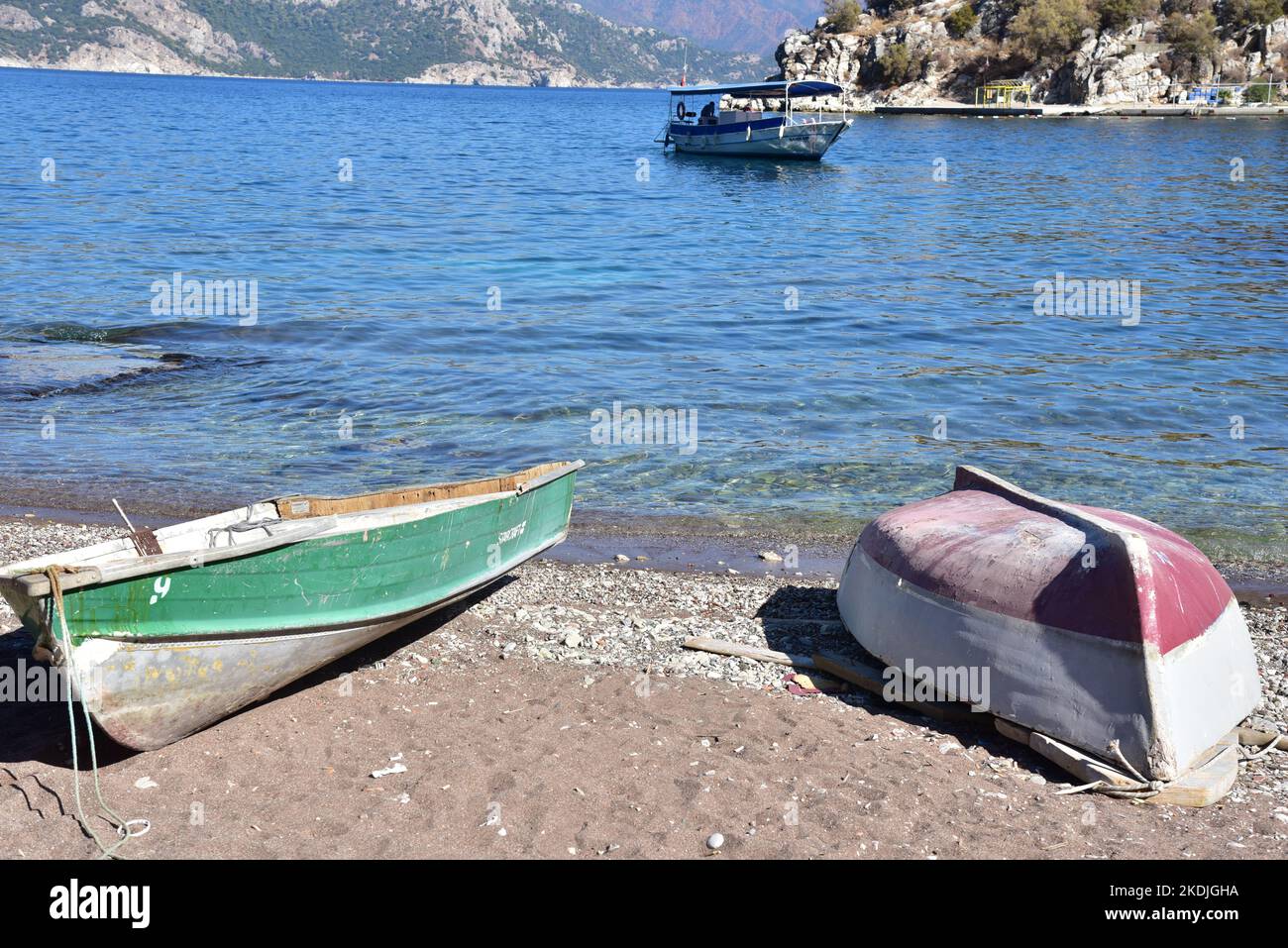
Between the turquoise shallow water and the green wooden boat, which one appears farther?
the turquoise shallow water

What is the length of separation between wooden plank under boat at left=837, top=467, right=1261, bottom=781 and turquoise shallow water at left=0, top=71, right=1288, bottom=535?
15.8 ft

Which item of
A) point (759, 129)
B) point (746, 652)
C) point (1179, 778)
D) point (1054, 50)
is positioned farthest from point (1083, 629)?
point (1054, 50)

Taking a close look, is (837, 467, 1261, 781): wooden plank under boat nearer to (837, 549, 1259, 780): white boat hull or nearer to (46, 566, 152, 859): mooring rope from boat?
(837, 549, 1259, 780): white boat hull

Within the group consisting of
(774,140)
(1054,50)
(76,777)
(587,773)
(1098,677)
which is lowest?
(587,773)

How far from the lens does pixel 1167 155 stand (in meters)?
61.0

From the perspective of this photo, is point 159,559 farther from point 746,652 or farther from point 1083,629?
point 1083,629

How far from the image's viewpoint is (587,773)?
6965 millimetres

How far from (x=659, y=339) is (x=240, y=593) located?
15423 mm

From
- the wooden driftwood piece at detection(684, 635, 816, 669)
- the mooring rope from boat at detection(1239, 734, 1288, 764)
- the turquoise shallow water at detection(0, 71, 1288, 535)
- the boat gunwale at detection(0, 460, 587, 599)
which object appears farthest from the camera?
the turquoise shallow water at detection(0, 71, 1288, 535)

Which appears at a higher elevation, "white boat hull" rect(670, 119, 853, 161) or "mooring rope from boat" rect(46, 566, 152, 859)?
"white boat hull" rect(670, 119, 853, 161)

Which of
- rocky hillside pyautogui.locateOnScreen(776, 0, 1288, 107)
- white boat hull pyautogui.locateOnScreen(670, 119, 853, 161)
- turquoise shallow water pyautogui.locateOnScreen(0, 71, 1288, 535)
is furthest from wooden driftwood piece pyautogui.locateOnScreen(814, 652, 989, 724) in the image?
rocky hillside pyautogui.locateOnScreen(776, 0, 1288, 107)

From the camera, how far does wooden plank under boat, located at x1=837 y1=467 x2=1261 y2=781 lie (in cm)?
666

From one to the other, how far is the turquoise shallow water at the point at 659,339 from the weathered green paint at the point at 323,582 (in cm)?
396

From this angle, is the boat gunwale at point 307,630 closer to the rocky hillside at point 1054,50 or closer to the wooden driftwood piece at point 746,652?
the wooden driftwood piece at point 746,652
